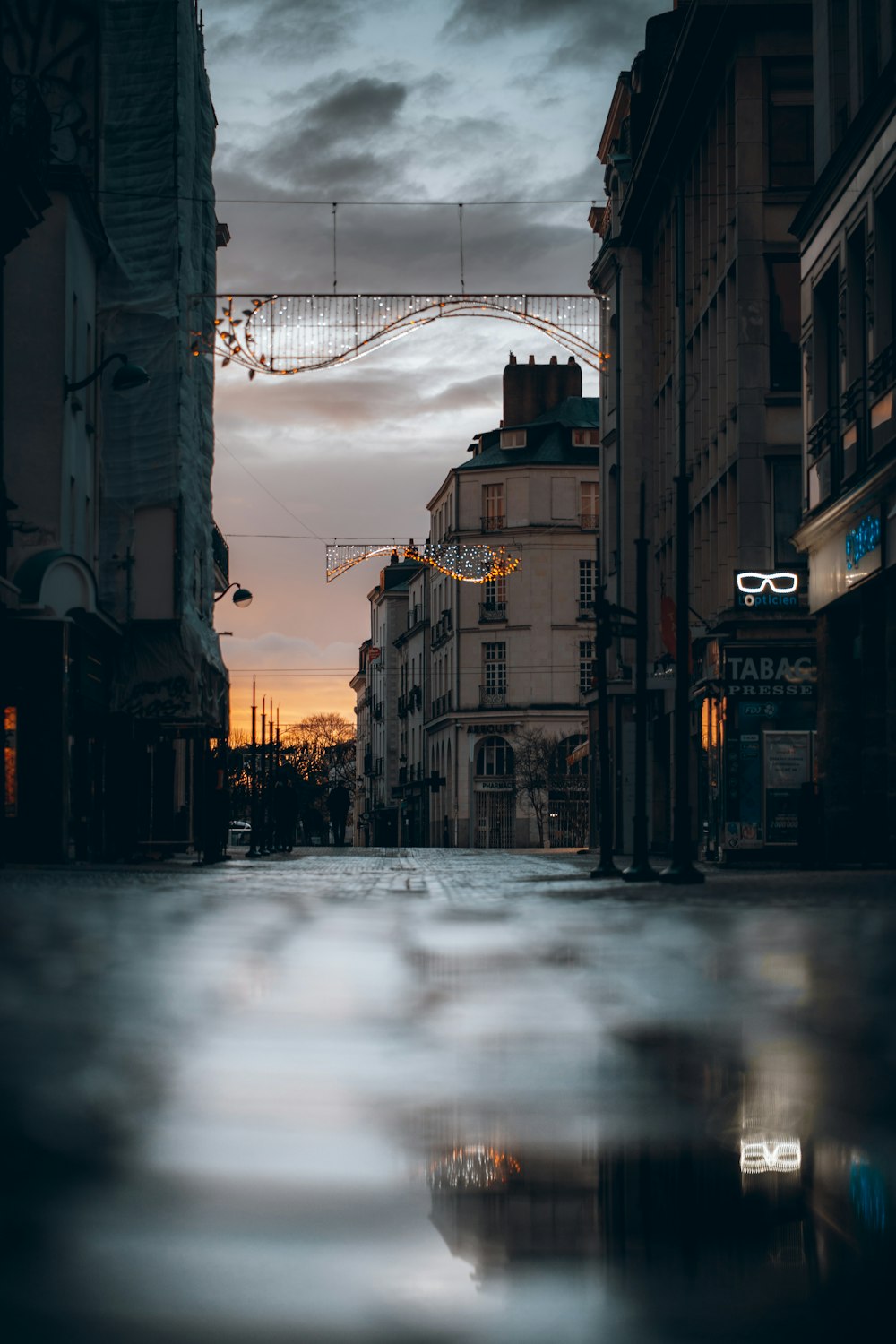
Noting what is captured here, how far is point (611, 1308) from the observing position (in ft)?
11.8

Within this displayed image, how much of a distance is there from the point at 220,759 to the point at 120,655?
3.39 metres

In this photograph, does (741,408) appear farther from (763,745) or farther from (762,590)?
(763,745)

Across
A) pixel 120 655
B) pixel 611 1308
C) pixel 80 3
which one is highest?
pixel 80 3

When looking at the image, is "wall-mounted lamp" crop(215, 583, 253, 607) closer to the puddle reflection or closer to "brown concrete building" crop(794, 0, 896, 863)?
"brown concrete building" crop(794, 0, 896, 863)

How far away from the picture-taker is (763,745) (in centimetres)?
3641

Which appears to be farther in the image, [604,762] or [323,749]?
[323,749]

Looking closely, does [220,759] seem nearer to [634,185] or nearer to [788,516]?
[788,516]

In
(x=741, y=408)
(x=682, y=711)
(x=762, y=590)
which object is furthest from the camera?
(x=741, y=408)

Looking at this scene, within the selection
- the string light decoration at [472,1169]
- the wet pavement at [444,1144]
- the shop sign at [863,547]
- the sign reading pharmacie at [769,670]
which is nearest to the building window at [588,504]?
the sign reading pharmacie at [769,670]

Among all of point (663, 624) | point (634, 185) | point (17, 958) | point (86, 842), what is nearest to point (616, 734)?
point (634, 185)

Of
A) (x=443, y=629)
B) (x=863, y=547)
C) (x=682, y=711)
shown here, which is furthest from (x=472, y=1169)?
(x=443, y=629)

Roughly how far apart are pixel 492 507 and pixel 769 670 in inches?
2659

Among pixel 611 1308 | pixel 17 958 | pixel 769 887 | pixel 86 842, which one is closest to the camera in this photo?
pixel 611 1308

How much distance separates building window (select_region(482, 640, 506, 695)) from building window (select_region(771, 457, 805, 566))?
61.5 m
